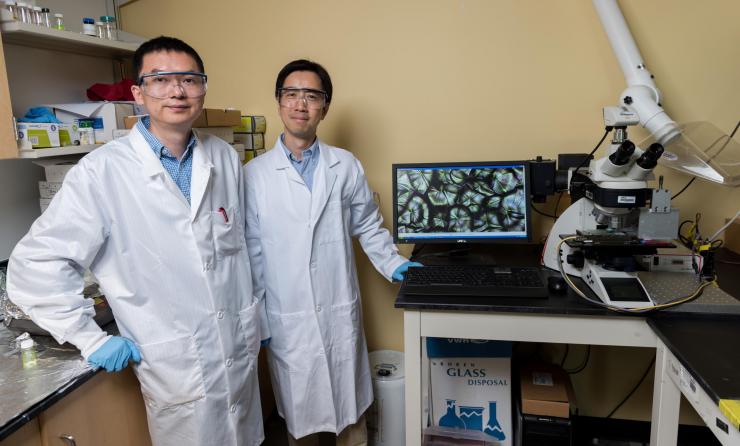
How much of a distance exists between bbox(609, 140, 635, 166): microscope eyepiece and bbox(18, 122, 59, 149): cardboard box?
176 cm

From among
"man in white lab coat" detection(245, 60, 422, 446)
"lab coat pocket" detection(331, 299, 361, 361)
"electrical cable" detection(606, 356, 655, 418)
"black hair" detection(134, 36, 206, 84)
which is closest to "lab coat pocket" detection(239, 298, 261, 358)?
"man in white lab coat" detection(245, 60, 422, 446)

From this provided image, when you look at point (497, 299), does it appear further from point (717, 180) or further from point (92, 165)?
point (92, 165)

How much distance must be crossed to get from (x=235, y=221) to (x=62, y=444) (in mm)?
728

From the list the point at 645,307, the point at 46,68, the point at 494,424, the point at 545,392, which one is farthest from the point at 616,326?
the point at 46,68

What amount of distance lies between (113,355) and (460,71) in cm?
165

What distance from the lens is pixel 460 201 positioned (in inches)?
74.3

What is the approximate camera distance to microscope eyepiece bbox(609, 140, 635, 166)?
1354 mm

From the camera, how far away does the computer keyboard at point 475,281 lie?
1552 millimetres

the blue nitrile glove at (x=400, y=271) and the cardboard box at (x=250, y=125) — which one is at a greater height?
the cardboard box at (x=250, y=125)

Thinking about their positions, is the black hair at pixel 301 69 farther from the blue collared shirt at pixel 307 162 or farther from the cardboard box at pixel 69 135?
the cardboard box at pixel 69 135

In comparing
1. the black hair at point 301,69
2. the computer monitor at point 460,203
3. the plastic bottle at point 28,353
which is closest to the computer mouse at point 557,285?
the computer monitor at point 460,203

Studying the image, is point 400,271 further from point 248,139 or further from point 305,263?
point 248,139

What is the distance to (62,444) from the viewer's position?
122cm

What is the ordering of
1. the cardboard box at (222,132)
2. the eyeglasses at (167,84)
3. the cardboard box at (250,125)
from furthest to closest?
the cardboard box at (250,125) → the cardboard box at (222,132) → the eyeglasses at (167,84)
